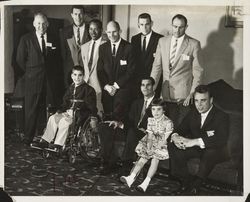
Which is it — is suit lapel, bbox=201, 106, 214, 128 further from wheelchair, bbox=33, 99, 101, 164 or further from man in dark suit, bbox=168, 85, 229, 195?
wheelchair, bbox=33, 99, 101, 164

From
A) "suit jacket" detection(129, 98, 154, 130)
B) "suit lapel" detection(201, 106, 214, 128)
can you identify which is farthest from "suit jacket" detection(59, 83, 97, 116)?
"suit lapel" detection(201, 106, 214, 128)

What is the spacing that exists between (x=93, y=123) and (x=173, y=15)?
601 millimetres

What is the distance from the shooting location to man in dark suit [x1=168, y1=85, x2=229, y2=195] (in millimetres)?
2223

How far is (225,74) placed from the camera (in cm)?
223

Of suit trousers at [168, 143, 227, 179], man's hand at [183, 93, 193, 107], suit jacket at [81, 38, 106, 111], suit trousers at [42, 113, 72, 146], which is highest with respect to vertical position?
suit jacket at [81, 38, 106, 111]

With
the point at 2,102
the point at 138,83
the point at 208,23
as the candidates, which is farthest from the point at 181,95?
the point at 2,102

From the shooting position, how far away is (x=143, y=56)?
2.23 meters

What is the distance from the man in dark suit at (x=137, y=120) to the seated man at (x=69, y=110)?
18 cm

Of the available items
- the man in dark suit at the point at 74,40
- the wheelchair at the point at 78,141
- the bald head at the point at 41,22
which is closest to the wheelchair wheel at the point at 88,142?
the wheelchair at the point at 78,141

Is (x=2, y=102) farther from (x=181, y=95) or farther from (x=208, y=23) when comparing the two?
(x=208, y=23)

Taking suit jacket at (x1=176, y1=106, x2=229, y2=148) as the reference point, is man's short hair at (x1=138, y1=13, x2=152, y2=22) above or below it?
above

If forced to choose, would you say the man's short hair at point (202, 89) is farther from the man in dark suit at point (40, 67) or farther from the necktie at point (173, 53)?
the man in dark suit at point (40, 67)

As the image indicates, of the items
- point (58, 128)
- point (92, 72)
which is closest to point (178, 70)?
point (92, 72)

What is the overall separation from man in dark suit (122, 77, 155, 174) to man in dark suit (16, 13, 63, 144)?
342mm
